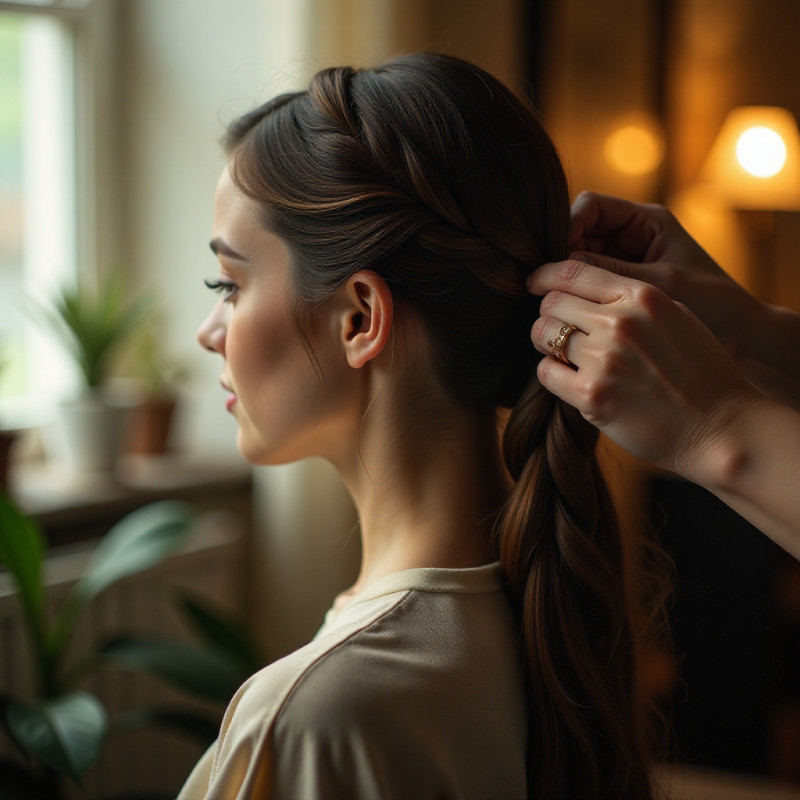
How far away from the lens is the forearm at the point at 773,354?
3.39ft

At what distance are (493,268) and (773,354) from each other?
0.35m

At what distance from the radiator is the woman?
3.34 ft

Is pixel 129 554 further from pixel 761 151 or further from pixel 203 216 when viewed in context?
pixel 761 151

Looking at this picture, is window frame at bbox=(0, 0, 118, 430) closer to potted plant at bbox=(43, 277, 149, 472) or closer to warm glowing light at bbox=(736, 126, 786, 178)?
potted plant at bbox=(43, 277, 149, 472)

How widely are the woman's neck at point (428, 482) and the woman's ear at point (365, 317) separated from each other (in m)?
0.06

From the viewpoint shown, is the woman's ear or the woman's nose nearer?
the woman's ear

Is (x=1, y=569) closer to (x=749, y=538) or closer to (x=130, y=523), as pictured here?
(x=130, y=523)

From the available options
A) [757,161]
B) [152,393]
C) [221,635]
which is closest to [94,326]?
[152,393]

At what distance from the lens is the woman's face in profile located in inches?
38.1

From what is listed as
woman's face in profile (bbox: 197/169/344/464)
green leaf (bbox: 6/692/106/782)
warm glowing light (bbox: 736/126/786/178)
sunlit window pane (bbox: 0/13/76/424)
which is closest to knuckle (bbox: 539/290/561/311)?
woman's face in profile (bbox: 197/169/344/464)

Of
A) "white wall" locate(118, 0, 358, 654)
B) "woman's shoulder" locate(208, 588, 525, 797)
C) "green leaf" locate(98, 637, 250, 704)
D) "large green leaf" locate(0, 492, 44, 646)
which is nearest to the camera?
"woman's shoulder" locate(208, 588, 525, 797)

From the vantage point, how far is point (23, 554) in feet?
4.87

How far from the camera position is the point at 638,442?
787 mm

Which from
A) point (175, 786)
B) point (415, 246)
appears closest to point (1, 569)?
point (175, 786)
